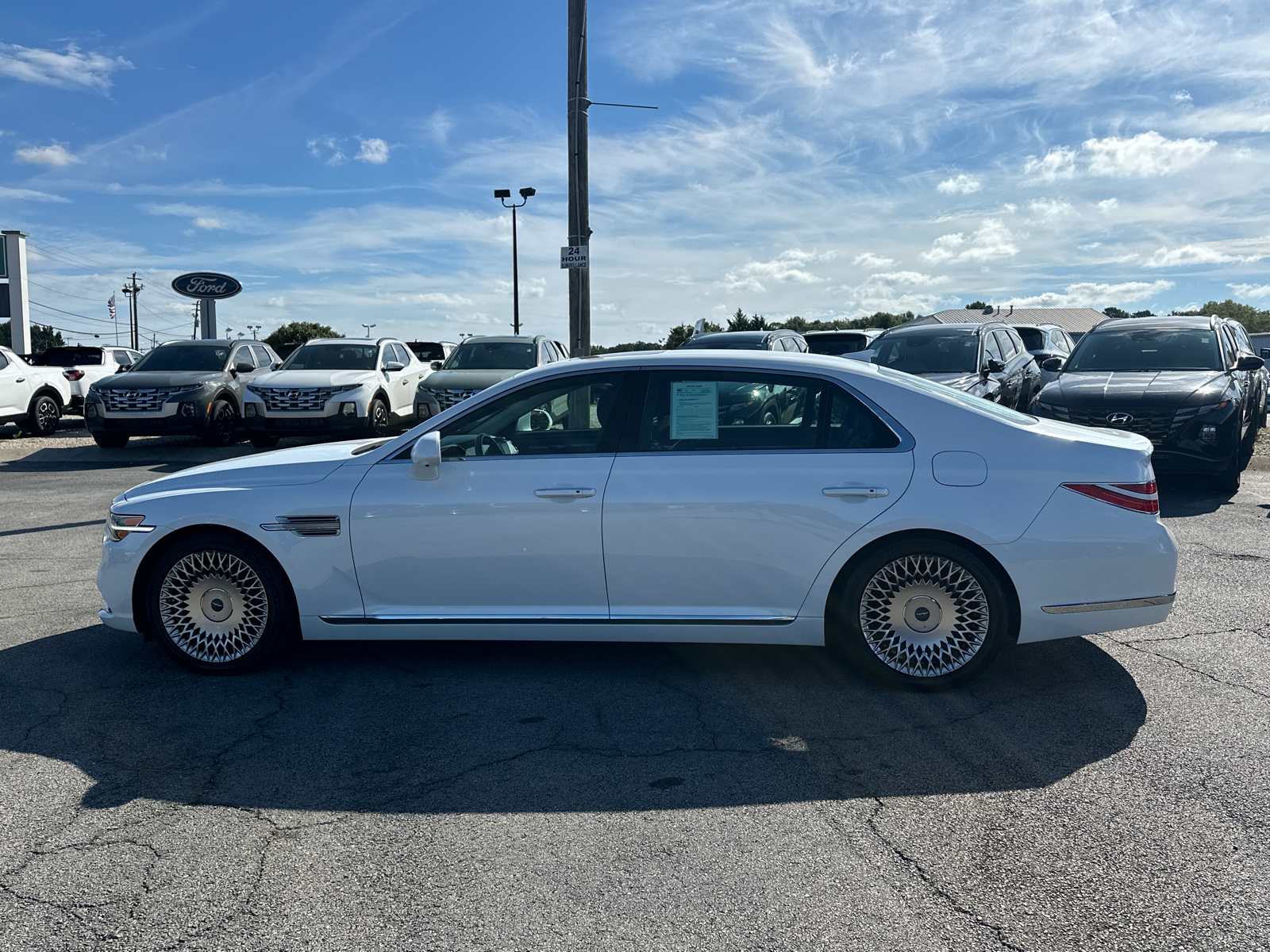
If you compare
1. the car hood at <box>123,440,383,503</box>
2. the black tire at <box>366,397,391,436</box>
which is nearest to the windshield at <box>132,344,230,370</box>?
the black tire at <box>366,397,391,436</box>

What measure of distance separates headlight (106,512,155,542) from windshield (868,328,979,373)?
10.2 metres

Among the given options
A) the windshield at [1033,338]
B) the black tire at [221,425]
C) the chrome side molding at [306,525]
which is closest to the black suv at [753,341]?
the windshield at [1033,338]

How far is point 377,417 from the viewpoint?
54.0 ft

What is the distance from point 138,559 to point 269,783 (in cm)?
183

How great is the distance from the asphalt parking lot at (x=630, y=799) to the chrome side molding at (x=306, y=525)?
73 cm

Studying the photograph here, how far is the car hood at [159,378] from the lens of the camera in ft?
53.6

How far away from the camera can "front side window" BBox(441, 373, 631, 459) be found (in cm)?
500

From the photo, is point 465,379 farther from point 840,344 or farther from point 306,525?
point 306,525

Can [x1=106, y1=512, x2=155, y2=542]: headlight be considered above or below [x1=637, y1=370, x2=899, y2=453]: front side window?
below

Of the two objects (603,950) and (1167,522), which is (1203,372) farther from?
(603,950)

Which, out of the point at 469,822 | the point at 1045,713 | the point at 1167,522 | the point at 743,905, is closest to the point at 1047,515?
the point at 1045,713

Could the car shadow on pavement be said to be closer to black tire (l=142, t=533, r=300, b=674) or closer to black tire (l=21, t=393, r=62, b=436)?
black tire (l=142, t=533, r=300, b=674)

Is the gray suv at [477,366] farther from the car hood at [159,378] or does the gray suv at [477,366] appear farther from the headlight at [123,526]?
the headlight at [123,526]

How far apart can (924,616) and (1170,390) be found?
7418 millimetres
